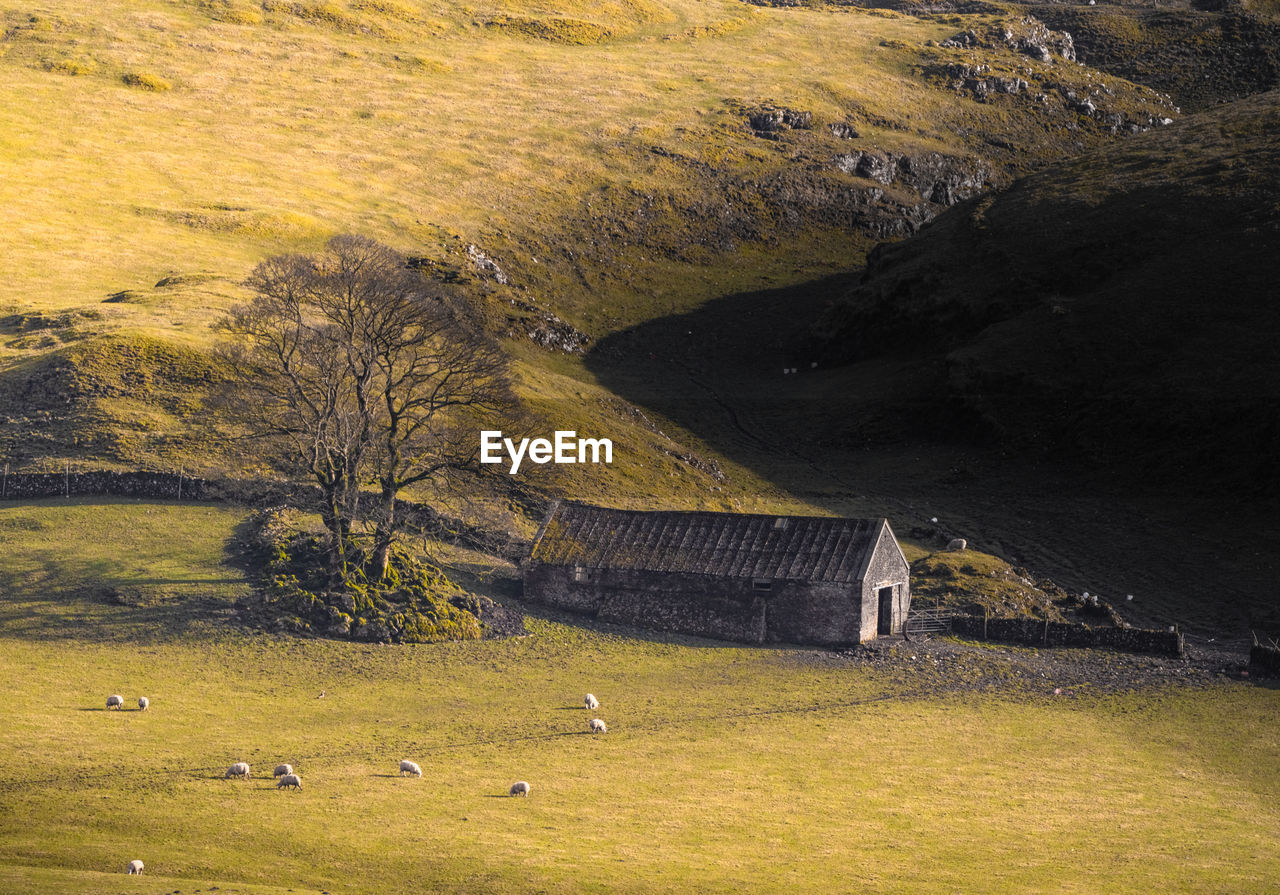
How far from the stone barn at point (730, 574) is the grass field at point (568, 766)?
6.04 feet

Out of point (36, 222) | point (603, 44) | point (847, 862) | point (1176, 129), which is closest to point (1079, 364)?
point (1176, 129)

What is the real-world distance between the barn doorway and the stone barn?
47 mm

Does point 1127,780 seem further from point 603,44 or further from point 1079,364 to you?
point 603,44

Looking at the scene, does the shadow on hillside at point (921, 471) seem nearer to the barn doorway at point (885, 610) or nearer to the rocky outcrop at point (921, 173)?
the barn doorway at point (885, 610)

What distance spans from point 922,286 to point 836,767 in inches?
3381

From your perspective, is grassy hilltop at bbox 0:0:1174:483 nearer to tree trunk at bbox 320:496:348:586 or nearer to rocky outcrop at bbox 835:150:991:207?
rocky outcrop at bbox 835:150:991:207

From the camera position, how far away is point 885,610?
205 ft

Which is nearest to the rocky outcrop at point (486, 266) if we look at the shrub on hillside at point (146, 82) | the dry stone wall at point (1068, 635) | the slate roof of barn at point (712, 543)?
the shrub on hillside at point (146, 82)

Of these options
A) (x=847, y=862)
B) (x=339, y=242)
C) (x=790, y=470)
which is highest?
(x=339, y=242)

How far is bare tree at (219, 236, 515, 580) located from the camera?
60.4 meters

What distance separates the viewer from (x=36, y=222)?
113 m

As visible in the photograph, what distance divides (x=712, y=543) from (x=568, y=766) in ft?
77.6

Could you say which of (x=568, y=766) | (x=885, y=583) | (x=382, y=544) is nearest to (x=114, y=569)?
(x=382, y=544)

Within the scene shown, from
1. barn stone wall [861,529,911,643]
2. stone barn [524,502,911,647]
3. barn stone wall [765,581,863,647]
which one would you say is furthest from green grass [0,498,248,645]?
barn stone wall [861,529,911,643]
